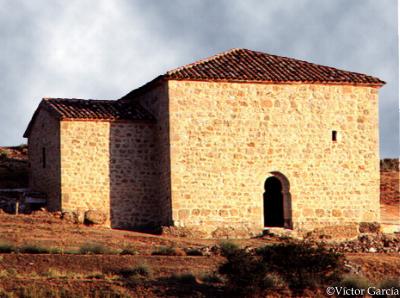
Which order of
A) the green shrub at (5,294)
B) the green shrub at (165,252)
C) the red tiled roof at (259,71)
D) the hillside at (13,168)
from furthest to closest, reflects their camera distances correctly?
the hillside at (13,168) → the red tiled roof at (259,71) → the green shrub at (165,252) → the green shrub at (5,294)

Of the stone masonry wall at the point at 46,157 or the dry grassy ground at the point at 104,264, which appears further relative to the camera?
the stone masonry wall at the point at 46,157

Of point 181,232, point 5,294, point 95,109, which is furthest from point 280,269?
point 95,109

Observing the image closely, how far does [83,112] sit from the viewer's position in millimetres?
32469

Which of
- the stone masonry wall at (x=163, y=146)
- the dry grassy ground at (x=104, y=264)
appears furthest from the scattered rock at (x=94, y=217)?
the stone masonry wall at (x=163, y=146)

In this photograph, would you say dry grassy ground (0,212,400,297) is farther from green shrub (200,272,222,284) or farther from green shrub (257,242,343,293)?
green shrub (257,242,343,293)

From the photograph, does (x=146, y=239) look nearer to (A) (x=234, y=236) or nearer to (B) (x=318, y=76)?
(A) (x=234, y=236)

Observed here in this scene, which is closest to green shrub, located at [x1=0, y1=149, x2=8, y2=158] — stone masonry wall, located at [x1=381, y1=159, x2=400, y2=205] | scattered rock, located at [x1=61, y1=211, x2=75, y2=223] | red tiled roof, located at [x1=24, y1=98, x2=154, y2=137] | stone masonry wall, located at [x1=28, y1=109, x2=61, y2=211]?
stone masonry wall, located at [x1=28, y1=109, x2=61, y2=211]

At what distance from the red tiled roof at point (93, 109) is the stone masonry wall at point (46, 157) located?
40 cm

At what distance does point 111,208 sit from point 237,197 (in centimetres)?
404

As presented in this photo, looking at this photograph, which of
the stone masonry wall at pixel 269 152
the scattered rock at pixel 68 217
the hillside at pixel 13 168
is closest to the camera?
the scattered rock at pixel 68 217

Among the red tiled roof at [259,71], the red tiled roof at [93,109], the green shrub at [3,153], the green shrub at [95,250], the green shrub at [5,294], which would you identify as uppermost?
the red tiled roof at [259,71]

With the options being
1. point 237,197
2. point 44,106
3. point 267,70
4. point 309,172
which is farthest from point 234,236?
point 44,106

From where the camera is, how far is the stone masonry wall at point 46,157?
3234 cm

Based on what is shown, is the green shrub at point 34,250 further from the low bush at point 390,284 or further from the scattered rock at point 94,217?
the low bush at point 390,284
